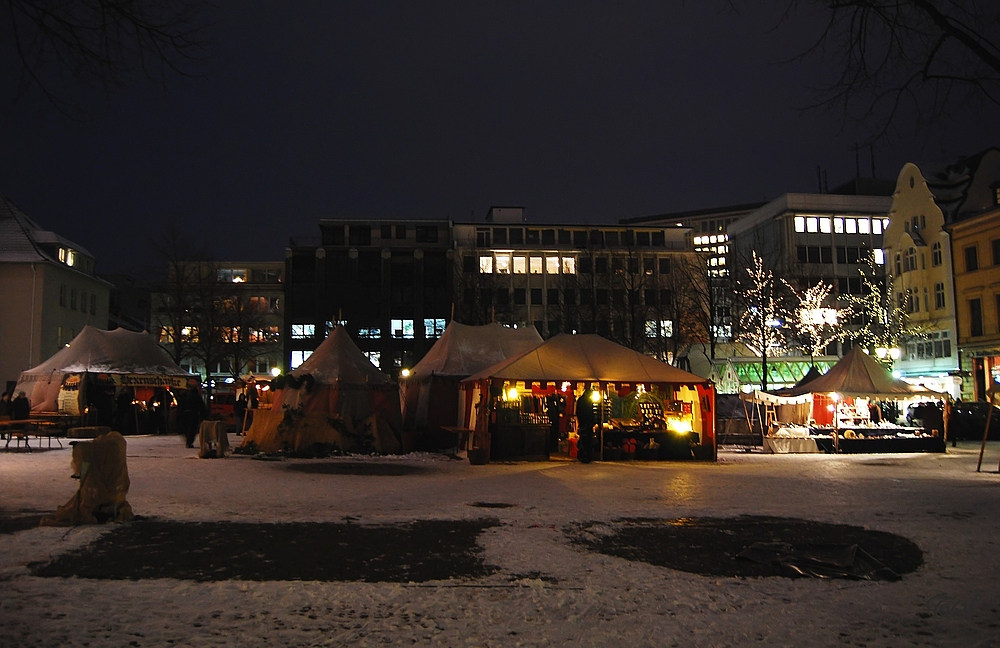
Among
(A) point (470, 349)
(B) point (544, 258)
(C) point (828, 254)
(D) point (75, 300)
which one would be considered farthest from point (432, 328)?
(A) point (470, 349)

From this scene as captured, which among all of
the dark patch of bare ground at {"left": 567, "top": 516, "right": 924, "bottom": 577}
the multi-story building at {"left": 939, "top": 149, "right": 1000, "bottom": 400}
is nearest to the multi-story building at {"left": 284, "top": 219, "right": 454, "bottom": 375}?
the multi-story building at {"left": 939, "top": 149, "right": 1000, "bottom": 400}

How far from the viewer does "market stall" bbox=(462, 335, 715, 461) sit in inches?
878

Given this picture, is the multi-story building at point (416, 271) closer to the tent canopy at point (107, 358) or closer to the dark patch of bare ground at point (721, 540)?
the tent canopy at point (107, 358)

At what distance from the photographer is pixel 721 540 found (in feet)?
32.9

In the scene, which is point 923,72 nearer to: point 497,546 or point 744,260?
point 497,546

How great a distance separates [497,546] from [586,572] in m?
1.56

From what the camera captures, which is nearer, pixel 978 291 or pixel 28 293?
pixel 978 291

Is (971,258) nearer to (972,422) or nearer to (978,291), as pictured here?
(978,291)

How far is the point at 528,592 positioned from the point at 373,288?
67189mm

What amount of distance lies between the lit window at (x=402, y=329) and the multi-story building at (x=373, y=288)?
89mm

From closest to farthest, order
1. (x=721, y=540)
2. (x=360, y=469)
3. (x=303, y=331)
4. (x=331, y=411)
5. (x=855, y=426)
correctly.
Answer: (x=721, y=540) → (x=360, y=469) → (x=331, y=411) → (x=855, y=426) → (x=303, y=331)

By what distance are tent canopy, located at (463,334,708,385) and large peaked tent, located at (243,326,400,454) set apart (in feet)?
11.7

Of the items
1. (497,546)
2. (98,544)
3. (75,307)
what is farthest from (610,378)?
(75,307)

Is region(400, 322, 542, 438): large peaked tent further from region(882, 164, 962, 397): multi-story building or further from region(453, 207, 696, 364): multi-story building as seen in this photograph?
region(453, 207, 696, 364): multi-story building
